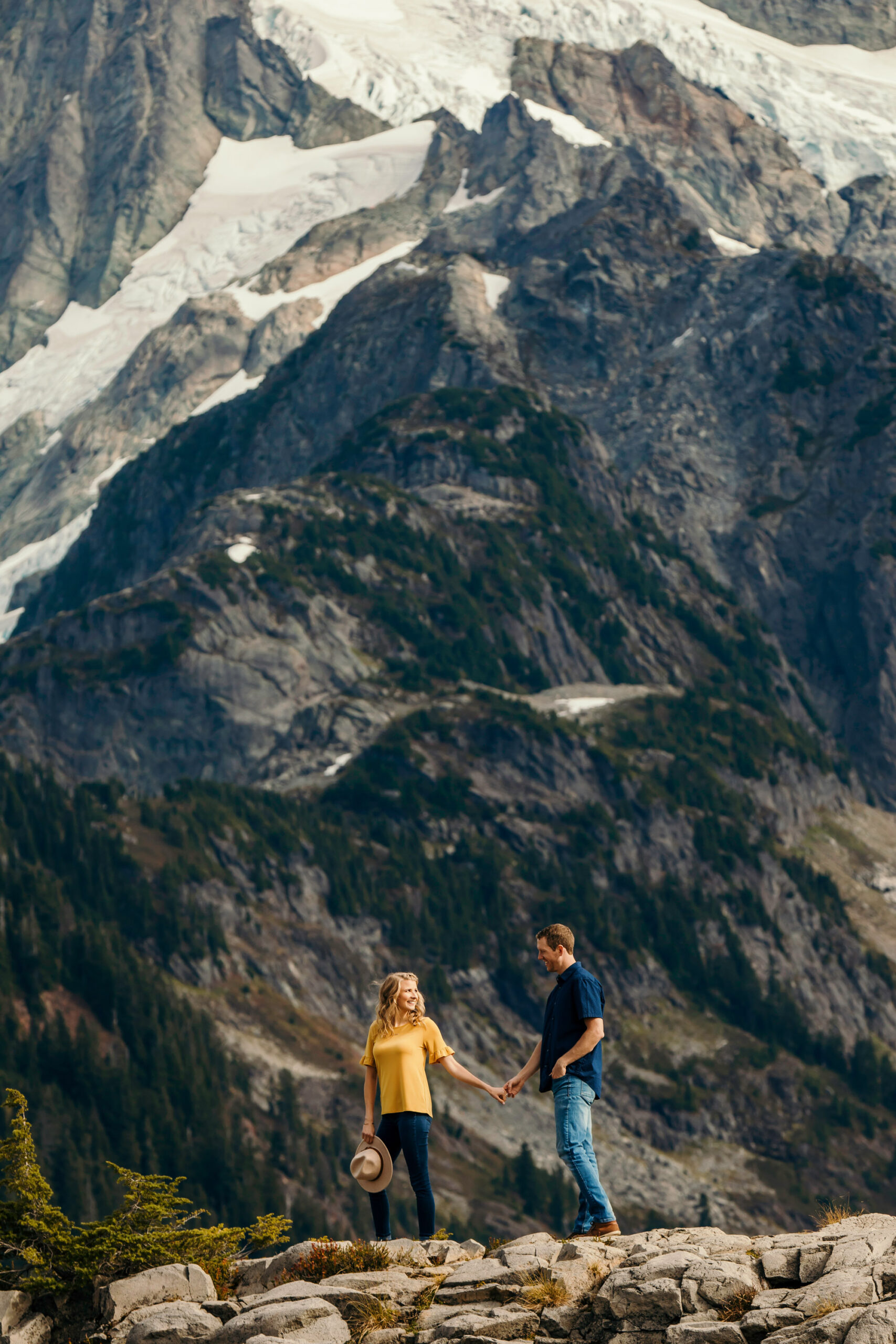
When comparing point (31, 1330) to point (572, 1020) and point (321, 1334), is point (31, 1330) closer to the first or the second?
point (321, 1334)

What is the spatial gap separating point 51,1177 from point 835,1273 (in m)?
165

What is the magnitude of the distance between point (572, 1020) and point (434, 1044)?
94.1 inches

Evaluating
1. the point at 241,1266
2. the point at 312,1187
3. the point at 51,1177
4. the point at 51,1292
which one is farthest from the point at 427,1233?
the point at 312,1187

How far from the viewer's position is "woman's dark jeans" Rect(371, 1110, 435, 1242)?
2981 cm

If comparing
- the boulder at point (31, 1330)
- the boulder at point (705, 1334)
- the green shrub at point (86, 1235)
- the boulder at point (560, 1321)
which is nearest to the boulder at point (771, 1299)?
the boulder at point (705, 1334)

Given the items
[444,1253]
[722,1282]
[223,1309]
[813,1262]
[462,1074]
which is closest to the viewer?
[722,1282]

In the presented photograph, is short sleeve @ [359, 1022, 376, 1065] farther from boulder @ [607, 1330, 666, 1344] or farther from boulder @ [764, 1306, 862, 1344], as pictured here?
boulder @ [764, 1306, 862, 1344]

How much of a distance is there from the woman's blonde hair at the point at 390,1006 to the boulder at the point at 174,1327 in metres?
5.24

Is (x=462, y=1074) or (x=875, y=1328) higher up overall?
(x=875, y=1328)

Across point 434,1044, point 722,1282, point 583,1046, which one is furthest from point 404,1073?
point 722,1282

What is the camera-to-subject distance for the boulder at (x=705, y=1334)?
2412 cm

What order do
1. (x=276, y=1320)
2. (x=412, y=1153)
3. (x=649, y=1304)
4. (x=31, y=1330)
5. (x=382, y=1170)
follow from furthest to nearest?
(x=412, y=1153)
(x=31, y=1330)
(x=382, y=1170)
(x=276, y=1320)
(x=649, y=1304)

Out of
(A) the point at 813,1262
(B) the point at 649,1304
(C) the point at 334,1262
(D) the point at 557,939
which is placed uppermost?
(D) the point at 557,939

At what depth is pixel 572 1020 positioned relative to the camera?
29953 millimetres
